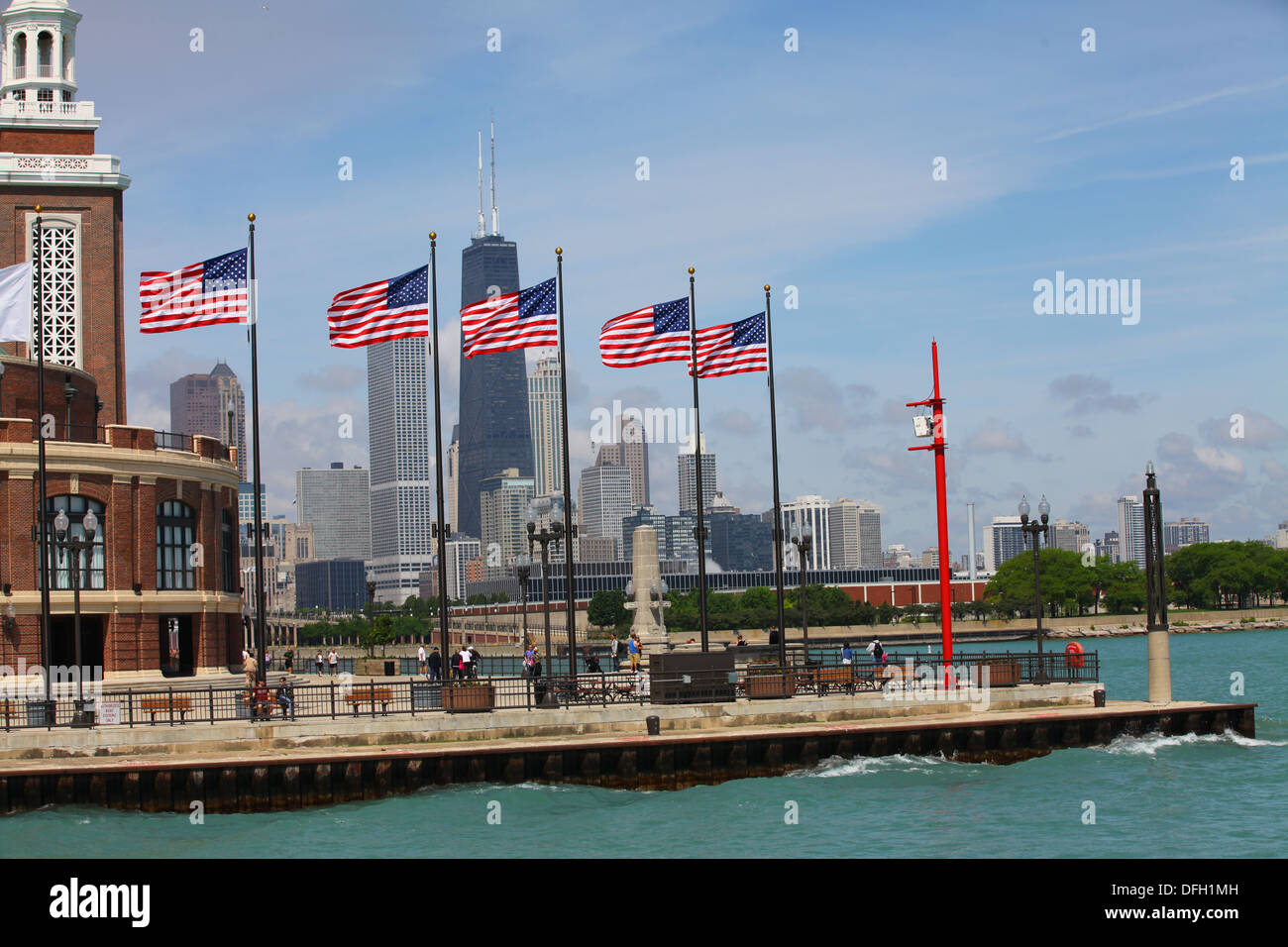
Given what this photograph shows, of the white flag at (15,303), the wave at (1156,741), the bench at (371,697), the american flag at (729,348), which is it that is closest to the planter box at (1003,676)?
the wave at (1156,741)

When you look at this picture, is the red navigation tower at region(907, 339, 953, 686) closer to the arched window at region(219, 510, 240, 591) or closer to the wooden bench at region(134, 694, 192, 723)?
the wooden bench at region(134, 694, 192, 723)

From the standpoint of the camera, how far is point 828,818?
28.5 metres

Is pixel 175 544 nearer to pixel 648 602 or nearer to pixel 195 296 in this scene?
pixel 195 296

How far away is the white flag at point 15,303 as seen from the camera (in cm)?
3953

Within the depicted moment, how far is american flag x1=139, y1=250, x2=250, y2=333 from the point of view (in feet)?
120

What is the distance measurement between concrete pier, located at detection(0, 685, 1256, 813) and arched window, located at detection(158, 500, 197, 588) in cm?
1802

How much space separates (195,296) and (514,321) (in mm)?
8626
